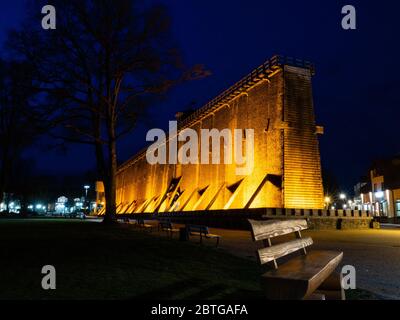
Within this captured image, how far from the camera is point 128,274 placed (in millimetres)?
5746

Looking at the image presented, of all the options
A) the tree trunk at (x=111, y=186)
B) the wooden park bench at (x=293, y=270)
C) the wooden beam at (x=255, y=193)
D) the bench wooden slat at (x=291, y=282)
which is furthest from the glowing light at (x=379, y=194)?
the bench wooden slat at (x=291, y=282)

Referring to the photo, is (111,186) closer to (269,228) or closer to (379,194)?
(269,228)

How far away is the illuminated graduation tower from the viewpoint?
25906 millimetres

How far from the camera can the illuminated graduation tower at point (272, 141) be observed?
85.0ft

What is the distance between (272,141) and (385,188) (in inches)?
1126

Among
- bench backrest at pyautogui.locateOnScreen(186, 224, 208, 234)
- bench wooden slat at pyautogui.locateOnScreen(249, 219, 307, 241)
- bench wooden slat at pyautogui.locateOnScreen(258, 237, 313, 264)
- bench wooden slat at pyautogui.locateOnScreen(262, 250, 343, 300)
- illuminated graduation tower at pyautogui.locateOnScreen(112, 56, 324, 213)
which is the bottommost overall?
bench backrest at pyautogui.locateOnScreen(186, 224, 208, 234)

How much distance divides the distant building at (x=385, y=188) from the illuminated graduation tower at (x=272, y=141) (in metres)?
23.0

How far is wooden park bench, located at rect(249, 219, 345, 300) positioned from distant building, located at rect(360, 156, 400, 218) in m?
44.4

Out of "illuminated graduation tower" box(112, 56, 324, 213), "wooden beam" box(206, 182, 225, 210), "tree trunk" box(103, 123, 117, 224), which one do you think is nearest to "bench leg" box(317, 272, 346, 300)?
"tree trunk" box(103, 123, 117, 224)

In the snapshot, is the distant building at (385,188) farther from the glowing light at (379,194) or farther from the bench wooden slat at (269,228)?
the bench wooden slat at (269,228)

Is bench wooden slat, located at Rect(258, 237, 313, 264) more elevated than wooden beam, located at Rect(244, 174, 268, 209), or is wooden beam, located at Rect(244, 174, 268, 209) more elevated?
wooden beam, located at Rect(244, 174, 268, 209)

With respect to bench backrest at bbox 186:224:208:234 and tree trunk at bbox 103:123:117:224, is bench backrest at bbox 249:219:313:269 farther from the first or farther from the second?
tree trunk at bbox 103:123:117:224

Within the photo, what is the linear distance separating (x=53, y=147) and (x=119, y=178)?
54.8 meters
